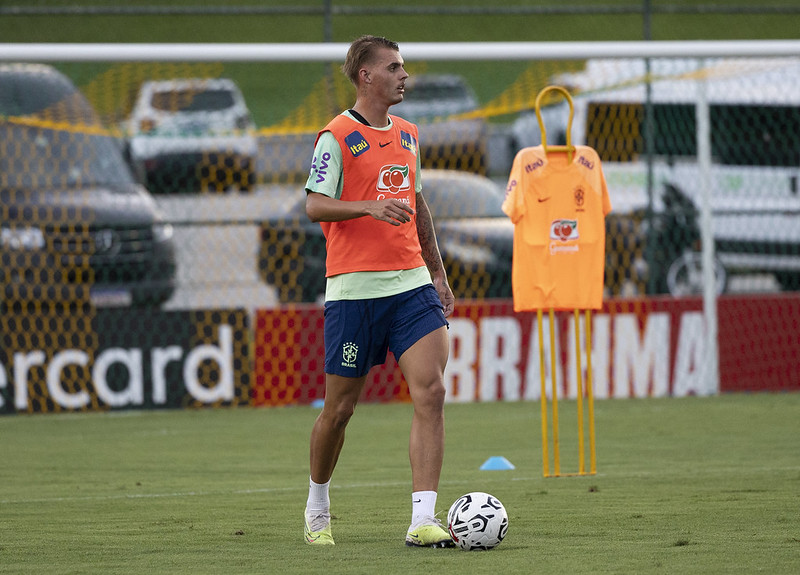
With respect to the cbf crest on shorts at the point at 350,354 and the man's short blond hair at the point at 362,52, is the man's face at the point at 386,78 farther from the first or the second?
the cbf crest on shorts at the point at 350,354

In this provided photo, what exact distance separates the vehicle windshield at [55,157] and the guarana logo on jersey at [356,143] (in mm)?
7909

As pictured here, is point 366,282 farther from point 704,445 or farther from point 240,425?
point 240,425

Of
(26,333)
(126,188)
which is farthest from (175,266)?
(26,333)

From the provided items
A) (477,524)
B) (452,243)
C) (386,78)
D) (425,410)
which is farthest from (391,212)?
(452,243)

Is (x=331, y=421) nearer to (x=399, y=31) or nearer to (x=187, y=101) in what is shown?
(x=187, y=101)

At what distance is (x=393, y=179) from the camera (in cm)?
538

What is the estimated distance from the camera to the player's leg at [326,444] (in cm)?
533

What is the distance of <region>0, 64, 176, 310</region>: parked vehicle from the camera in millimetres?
12039

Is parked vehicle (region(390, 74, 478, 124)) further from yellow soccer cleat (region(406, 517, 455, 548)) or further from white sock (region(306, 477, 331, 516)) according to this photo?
yellow soccer cleat (region(406, 517, 455, 548))

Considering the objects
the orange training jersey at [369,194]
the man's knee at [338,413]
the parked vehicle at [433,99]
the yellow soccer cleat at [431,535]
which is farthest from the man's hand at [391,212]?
the parked vehicle at [433,99]

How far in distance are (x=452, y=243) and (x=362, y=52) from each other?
25.2ft

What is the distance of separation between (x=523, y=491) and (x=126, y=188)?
7186 millimetres

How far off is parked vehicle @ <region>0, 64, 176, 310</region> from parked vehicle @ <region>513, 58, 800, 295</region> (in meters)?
4.46

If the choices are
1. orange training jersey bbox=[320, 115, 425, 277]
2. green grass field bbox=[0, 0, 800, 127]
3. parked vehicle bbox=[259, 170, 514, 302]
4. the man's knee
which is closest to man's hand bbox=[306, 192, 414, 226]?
orange training jersey bbox=[320, 115, 425, 277]
